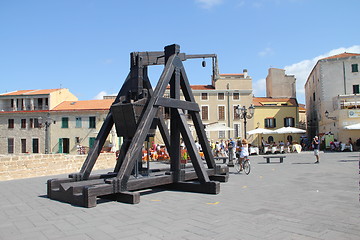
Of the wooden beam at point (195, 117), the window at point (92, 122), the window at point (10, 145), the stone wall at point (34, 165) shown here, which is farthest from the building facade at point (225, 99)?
the wooden beam at point (195, 117)

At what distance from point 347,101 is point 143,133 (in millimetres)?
32741

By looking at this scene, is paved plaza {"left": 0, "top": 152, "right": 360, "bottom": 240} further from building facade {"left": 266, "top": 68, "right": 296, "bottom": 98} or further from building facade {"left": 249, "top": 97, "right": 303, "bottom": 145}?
building facade {"left": 266, "top": 68, "right": 296, "bottom": 98}

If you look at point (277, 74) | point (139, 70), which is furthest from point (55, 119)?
point (139, 70)

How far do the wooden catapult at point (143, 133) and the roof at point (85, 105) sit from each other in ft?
103

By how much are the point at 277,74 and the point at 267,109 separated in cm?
910

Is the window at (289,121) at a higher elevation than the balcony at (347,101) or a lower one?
lower

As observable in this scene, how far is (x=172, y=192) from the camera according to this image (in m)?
7.67

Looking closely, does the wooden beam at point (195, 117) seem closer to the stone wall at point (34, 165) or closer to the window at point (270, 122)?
the stone wall at point (34, 165)

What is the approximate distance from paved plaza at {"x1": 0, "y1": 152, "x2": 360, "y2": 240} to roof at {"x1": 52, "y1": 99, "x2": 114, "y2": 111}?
32752mm

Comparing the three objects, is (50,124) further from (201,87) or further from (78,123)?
(201,87)

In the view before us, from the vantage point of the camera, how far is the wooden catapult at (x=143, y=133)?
21.2 ft

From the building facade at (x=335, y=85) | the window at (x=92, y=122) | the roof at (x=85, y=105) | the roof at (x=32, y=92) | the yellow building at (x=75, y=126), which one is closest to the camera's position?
the building facade at (x=335, y=85)

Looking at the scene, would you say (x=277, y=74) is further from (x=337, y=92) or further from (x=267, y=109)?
(x=337, y=92)

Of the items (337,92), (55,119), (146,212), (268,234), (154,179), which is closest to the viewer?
(268,234)
